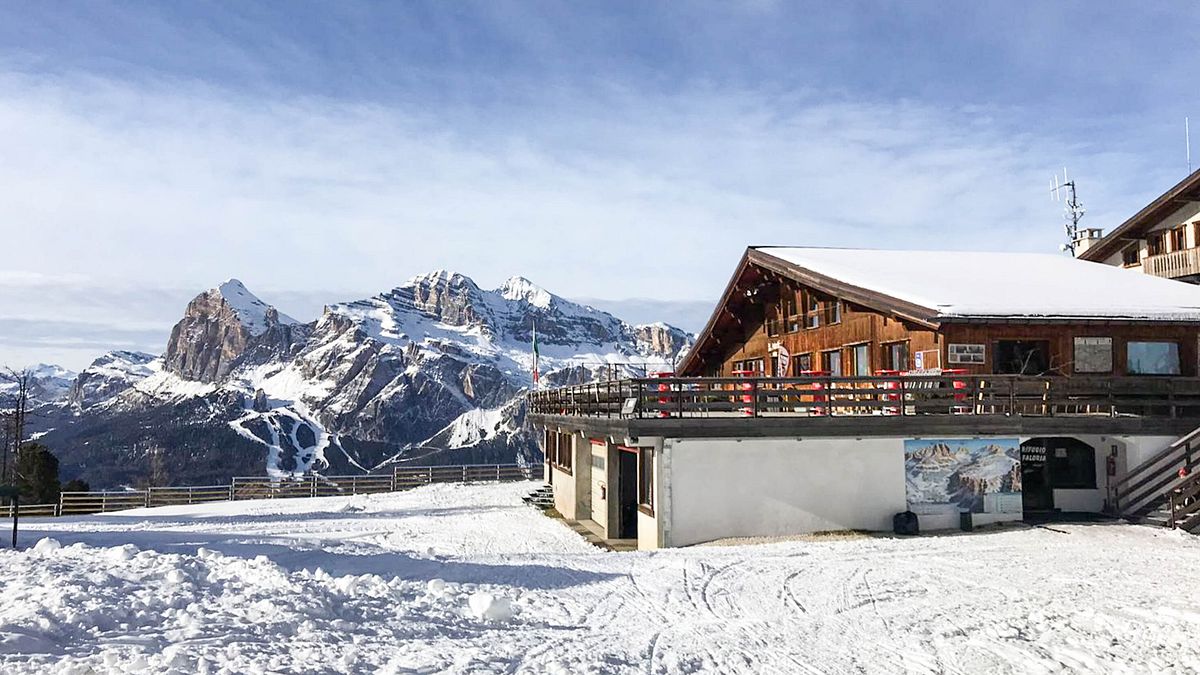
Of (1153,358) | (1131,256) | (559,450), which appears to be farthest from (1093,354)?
(559,450)

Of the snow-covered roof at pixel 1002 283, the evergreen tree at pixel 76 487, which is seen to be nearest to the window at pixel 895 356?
the snow-covered roof at pixel 1002 283

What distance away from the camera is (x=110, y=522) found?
2811 centimetres

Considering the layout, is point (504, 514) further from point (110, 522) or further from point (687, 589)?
point (687, 589)

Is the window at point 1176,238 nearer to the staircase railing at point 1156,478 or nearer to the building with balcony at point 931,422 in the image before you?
the building with balcony at point 931,422

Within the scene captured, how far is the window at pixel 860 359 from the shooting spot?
2470 centimetres

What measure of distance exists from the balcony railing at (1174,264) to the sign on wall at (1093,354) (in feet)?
43.3

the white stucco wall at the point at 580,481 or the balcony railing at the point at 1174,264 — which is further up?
the balcony railing at the point at 1174,264

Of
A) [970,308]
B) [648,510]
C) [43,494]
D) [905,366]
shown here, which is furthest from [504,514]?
[43,494]

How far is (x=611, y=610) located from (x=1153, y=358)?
18.1m

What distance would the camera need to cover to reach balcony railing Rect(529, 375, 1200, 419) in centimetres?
1870

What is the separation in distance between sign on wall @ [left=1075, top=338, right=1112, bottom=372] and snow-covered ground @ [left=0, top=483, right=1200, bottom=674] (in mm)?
6669

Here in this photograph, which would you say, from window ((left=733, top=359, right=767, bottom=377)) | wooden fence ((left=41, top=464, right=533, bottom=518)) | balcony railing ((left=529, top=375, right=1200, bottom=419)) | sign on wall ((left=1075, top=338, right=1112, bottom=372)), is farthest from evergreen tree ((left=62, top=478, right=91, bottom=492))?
sign on wall ((left=1075, top=338, right=1112, bottom=372))

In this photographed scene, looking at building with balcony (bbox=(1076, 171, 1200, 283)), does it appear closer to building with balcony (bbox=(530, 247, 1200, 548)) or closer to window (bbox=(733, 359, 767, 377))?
building with balcony (bbox=(530, 247, 1200, 548))

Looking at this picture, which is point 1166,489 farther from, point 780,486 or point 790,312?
point 790,312
